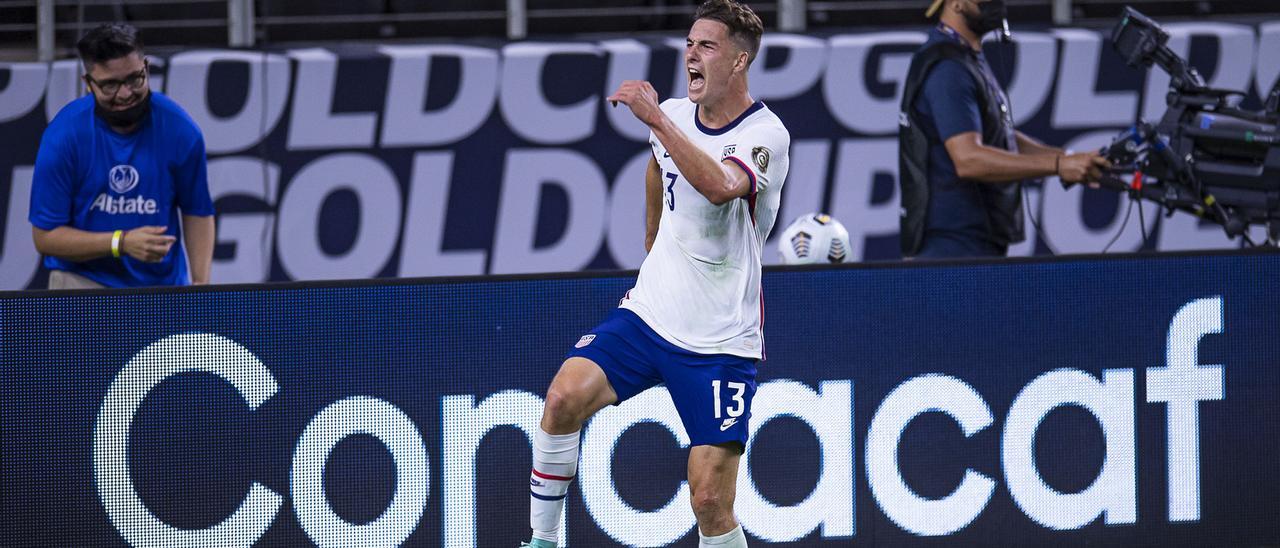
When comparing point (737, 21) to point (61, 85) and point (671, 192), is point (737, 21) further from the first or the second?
point (61, 85)

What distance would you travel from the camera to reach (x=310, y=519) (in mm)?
5266

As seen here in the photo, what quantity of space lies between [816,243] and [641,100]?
2.38 m

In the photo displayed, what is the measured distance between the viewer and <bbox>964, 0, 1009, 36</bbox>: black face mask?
5.99 m

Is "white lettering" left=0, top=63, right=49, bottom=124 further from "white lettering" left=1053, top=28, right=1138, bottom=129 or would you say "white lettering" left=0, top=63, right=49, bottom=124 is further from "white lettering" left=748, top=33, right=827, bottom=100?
"white lettering" left=1053, top=28, right=1138, bottom=129

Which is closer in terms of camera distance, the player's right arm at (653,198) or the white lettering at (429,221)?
the player's right arm at (653,198)

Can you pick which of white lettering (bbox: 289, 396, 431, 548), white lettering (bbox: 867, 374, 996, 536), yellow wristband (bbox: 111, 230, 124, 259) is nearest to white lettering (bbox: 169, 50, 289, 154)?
yellow wristband (bbox: 111, 230, 124, 259)

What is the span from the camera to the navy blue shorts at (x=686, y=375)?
4.38 metres

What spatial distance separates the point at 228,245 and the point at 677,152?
641 centimetres

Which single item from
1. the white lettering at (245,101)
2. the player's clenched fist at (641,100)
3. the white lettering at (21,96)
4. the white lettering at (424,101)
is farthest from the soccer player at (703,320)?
the white lettering at (21,96)

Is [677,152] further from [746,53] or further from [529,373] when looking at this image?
[529,373]

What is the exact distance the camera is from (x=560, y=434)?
4426mm

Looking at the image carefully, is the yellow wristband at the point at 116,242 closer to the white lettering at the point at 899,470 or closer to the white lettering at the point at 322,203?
the white lettering at the point at 899,470

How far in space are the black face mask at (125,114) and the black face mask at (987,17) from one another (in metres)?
3.42

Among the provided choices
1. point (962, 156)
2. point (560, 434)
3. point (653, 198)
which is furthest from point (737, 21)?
point (962, 156)
